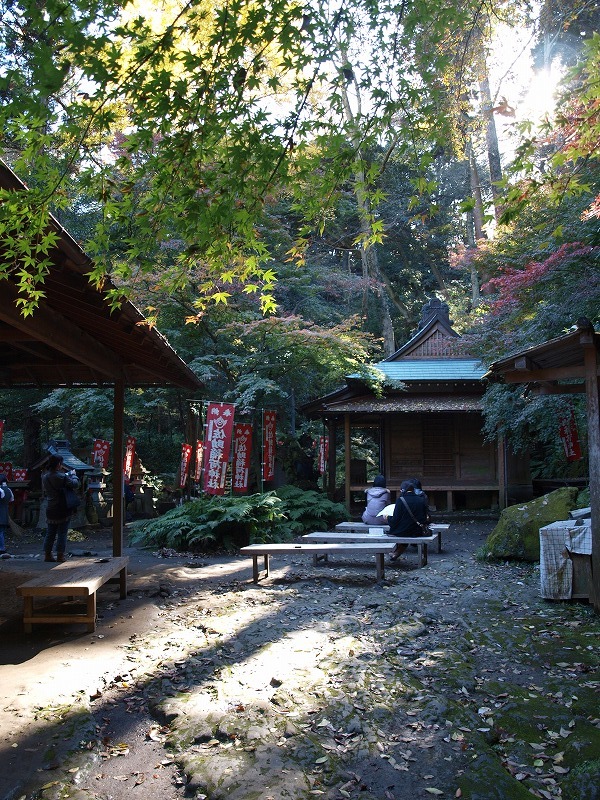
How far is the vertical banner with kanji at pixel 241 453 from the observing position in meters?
15.0

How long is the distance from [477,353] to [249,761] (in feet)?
44.9

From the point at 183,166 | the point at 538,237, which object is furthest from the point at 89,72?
the point at 538,237

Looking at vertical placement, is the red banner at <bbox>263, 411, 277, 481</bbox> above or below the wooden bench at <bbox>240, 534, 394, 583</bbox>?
above

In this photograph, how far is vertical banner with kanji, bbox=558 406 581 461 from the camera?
1373 centimetres

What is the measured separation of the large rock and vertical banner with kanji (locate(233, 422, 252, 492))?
240 inches

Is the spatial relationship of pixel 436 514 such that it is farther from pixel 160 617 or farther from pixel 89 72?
pixel 89 72

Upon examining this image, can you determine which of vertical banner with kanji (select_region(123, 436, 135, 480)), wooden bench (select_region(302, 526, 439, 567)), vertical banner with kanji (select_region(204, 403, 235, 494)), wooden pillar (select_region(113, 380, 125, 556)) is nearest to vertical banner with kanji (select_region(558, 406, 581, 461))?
wooden bench (select_region(302, 526, 439, 567))

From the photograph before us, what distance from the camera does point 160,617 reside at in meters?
7.76

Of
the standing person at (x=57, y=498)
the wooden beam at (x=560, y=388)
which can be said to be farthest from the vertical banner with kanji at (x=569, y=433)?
the standing person at (x=57, y=498)

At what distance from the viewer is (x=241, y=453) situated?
15.2 m

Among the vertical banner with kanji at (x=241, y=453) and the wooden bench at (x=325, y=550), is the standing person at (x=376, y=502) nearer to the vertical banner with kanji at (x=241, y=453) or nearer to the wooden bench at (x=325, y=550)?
the vertical banner with kanji at (x=241, y=453)

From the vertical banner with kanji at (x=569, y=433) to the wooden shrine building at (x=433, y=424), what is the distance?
3.22 m

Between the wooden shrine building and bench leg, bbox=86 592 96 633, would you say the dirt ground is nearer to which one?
bench leg, bbox=86 592 96 633

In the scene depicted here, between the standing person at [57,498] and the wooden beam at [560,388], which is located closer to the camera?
the wooden beam at [560,388]
